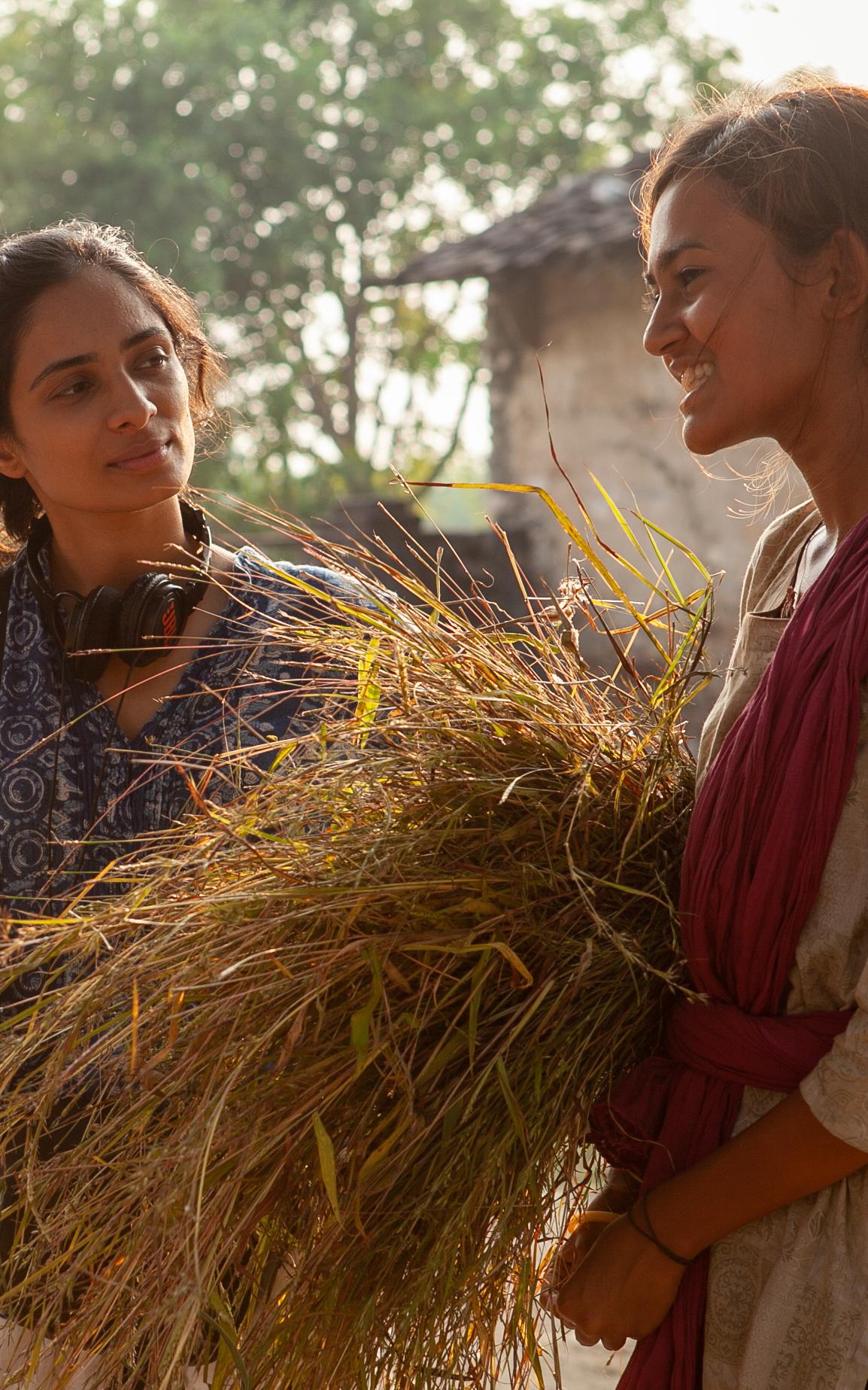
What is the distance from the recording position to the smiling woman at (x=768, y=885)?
4.10 feet

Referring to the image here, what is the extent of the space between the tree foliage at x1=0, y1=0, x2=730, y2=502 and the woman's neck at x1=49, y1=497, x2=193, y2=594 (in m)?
15.0

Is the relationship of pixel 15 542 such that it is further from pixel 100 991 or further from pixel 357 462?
pixel 357 462

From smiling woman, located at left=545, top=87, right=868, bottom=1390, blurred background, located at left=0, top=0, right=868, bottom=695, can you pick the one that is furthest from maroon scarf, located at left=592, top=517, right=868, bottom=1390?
blurred background, located at left=0, top=0, right=868, bottom=695

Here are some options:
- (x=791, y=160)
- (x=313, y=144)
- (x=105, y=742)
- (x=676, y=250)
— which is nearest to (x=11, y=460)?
(x=105, y=742)

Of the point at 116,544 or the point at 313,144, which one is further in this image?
the point at 313,144

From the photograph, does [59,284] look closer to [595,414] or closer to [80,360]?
[80,360]

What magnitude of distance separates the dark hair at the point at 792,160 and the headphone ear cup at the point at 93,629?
90 cm

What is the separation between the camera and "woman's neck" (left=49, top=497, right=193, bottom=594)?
2027mm

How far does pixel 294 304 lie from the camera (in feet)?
65.0

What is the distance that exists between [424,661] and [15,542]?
1.11 meters

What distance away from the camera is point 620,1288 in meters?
1.33

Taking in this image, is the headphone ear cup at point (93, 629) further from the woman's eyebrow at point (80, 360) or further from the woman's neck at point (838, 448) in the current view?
the woman's neck at point (838, 448)

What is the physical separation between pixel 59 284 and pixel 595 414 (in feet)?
19.5

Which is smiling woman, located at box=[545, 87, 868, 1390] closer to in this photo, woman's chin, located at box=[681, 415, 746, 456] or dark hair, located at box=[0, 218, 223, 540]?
woman's chin, located at box=[681, 415, 746, 456]
